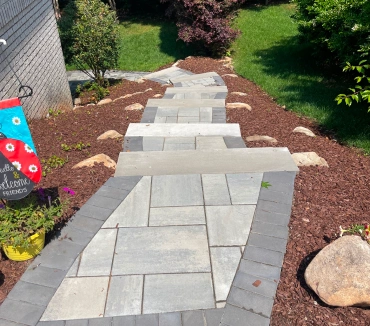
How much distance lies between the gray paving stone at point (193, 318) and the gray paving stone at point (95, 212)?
57.5 inches

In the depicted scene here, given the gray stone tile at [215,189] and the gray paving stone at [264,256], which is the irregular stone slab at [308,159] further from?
the gray paving stone at [264,256]

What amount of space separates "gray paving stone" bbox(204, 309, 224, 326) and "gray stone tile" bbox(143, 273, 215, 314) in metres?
0.05

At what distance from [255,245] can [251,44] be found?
11.5 m

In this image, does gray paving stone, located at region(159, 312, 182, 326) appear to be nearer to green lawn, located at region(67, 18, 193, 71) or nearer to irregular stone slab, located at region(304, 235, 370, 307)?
irregular stone slab, located at region(304, 235, 370, 307)

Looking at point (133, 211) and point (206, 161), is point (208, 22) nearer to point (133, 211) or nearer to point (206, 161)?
point (206, 161)

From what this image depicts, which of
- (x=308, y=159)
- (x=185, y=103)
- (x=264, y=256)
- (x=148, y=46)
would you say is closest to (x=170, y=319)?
(x=264, y=256)

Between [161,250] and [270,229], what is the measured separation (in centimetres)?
107

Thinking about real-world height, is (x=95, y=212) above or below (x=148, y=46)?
above

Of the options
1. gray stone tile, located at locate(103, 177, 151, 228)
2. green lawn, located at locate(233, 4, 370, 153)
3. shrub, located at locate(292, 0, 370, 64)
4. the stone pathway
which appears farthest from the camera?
shrub, located at locate(292, 0, 370, 64)

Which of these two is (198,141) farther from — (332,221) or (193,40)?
(193,40)

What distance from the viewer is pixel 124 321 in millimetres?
2719

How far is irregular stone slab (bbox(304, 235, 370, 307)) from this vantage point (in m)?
2.67

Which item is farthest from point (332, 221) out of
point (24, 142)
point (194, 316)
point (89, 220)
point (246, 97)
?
point (246, 97)

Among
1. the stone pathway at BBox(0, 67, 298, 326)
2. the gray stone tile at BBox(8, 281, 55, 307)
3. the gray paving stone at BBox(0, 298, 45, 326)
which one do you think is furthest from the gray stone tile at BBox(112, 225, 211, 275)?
the gray paving stone at BBox(0, 298, 45, 326)
